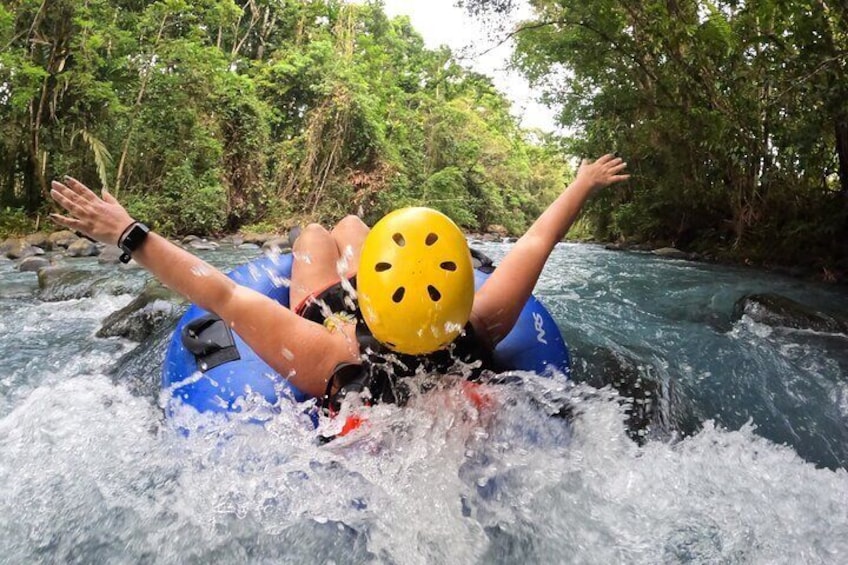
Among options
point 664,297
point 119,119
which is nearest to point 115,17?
point 119,119

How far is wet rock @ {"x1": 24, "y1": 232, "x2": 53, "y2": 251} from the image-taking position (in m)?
9.29

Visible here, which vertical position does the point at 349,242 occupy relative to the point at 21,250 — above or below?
above

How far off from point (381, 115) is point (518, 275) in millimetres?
16727

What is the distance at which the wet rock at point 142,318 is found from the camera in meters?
4.14

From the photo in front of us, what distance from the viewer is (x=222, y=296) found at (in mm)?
1604

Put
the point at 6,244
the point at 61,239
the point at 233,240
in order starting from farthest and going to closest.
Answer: the point at 233,240, the point at 61,239, the point at 6,244

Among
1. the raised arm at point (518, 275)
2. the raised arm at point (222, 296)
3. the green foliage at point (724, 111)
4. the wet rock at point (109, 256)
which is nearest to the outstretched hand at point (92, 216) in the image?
the raised arm at point (222, 296)

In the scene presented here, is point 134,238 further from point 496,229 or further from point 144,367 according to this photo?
point 496,229

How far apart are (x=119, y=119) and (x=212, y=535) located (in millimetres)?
12396

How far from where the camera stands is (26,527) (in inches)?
66.6

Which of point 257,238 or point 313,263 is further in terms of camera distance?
point 257,238

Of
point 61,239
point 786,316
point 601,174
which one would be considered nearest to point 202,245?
point 61,239

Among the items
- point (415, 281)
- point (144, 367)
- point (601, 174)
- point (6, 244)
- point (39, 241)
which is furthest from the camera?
point (39, 241)

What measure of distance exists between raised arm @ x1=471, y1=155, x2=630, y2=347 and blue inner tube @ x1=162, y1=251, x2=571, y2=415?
0.42 m
